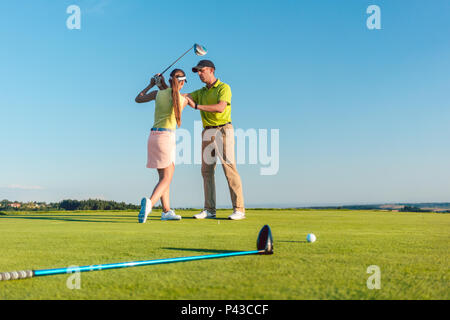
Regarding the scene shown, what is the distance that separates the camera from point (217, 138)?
8.13m

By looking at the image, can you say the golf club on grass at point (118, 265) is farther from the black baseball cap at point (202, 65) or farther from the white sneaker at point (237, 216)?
the black baseball cap at point (202, 65)

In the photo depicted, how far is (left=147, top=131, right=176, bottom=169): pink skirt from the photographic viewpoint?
23.7 ft

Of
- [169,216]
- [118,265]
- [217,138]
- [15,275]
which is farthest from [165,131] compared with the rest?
[15,275]

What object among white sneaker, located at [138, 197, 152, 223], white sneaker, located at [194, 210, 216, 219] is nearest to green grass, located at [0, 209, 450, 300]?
white sneaker, located at [138, 197, 152, 223]

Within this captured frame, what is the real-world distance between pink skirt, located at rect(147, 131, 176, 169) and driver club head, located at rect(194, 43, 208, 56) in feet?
6.44

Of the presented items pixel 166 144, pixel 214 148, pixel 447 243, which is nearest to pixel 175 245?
pixel 447 243

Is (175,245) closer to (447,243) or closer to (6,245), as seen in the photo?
(6,245)

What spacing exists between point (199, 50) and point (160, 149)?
2.38 metres

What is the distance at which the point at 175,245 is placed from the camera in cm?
380

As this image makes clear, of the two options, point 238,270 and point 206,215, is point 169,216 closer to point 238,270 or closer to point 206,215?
point 206,215

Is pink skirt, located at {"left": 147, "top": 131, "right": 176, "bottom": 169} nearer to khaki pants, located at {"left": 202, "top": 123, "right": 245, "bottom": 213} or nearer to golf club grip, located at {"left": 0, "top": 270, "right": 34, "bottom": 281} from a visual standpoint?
khaki pants, located at {"left": 202, "top": 123, "right": 245, "bottom": 213}

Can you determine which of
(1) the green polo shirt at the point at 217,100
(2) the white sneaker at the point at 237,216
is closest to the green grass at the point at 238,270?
(2) the white sneaker at the point at 237,216

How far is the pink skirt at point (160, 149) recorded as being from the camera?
7219mm
